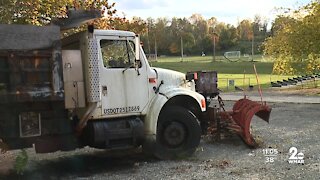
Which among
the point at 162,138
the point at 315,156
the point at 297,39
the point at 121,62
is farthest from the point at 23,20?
the point at 297,39

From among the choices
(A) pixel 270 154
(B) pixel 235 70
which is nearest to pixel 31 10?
(A) pixel 270 154

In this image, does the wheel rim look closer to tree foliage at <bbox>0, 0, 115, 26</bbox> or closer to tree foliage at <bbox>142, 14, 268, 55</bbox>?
tree foliage at <bbox>0, 0, 115, 26</bbox>

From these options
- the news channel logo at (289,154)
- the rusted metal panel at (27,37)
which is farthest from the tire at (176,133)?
the rusted metal panel at (27,37)

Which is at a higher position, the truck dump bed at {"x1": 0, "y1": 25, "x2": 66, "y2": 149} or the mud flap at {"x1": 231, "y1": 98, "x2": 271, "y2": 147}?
the truck dump bed at {"x1": 0, "y1": 25, "x2": 66, "y2": 149}

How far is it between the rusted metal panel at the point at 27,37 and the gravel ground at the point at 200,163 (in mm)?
2318

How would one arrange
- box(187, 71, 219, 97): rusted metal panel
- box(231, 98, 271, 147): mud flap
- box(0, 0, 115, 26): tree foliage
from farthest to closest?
1. box(187, 71, 219, 97): rusted metal panel
2. box(0, 0, 115, 26): tree foliage
3. box(231, 98, 271, 147): mud flap

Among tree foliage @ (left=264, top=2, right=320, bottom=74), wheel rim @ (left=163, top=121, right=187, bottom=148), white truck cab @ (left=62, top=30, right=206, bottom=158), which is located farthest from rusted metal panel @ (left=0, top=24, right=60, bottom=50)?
tree foliage @ (left=264, top=2, right=320, bottom=74)

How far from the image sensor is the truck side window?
8172mm

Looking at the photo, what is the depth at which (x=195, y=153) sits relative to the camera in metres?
9.36

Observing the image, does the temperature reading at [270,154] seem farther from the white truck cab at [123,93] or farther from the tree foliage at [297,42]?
the tree foliage at [297,42]

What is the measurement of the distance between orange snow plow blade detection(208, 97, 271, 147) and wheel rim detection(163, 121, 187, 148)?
53.7 inches

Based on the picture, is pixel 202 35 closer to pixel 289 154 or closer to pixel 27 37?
pixel 289 154

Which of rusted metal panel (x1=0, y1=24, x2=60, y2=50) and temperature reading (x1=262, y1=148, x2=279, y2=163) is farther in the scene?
temperature reading (x1=262, y1=148, x2=279, y2=163)

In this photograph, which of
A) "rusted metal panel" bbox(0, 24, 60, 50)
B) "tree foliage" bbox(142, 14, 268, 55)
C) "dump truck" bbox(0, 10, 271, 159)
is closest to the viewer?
"rusted metal panel" bbox(0, 24, 60, 50)
